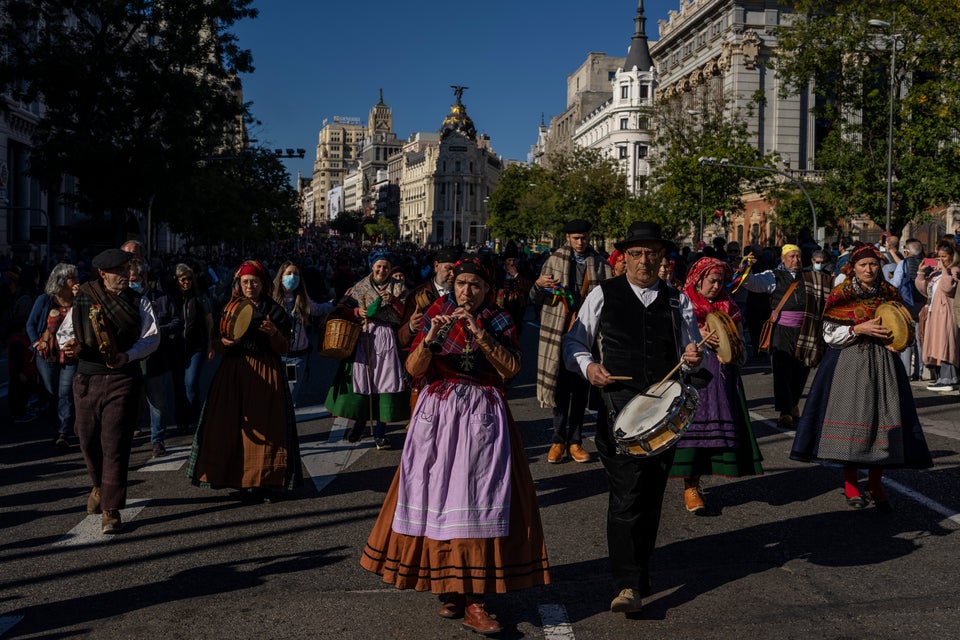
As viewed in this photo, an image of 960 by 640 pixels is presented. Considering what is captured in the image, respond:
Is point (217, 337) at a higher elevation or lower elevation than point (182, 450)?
higher

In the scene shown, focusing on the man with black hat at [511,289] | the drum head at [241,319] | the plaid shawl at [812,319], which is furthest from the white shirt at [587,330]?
the plaid shawl at [812,319]

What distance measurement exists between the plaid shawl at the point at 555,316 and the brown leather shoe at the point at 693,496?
174cm

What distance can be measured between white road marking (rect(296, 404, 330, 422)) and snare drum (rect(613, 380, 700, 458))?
7.00 m

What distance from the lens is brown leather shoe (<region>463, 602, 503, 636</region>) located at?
4.71 m

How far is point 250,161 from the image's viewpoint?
4925cm

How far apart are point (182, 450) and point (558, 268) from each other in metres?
3.90

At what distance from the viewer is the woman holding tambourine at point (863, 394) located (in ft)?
22.1

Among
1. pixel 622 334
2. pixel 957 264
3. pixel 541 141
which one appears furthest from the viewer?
pixel 541 141

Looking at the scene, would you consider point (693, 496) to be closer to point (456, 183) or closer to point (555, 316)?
point (555, 316)

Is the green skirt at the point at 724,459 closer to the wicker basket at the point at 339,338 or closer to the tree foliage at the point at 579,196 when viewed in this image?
the wicker basket at the point at 339,338

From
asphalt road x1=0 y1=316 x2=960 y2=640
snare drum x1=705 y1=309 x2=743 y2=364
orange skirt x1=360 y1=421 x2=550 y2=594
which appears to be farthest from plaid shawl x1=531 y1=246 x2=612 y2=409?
orange skirt x1=360 y1=421 x2=550 y2=594

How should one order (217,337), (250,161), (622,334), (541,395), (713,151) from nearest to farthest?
1. (622,334)
2. (217,337)
3. (541,395)
4. (713,151)
5. (250,161)

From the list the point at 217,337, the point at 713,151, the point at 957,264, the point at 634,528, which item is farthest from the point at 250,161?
the point at 634,528

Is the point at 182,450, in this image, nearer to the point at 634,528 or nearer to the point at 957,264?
the point at 634,528
